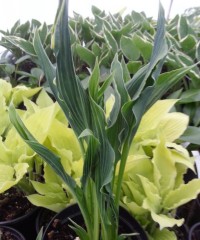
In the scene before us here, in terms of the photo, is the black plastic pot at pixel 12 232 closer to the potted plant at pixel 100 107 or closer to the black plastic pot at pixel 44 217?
the black plastic pot at pixel 44 217

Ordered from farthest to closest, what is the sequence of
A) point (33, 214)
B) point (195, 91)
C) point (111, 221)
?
point (195, 91), point (33, 214), point (111, 221)

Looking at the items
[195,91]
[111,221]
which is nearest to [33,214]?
[111,221]

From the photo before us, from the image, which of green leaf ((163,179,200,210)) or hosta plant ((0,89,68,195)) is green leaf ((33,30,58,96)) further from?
green leaf ((163,179,200,210))

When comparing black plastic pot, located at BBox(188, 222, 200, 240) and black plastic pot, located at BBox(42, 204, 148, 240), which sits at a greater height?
black plastic pot, located at BBox(42, 204, 148, 240)

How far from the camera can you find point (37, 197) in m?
0.60

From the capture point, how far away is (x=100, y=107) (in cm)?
41

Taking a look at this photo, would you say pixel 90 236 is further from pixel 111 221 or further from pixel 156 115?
pixel 156 115

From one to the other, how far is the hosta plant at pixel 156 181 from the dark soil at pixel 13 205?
0.69 feet

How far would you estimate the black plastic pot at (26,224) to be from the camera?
61 cm

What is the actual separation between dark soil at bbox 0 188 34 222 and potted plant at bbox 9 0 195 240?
0.62 feet

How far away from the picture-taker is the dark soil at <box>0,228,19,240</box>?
591mm

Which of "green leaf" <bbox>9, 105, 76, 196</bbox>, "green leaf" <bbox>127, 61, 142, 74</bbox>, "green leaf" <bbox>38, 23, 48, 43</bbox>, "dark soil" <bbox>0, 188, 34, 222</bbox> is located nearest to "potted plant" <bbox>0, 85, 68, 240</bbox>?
"dark soil" <bbox>0, 188, 34, 222</bbox>

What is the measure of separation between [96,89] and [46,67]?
0.29ft

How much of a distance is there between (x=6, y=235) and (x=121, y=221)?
8.6 inches
